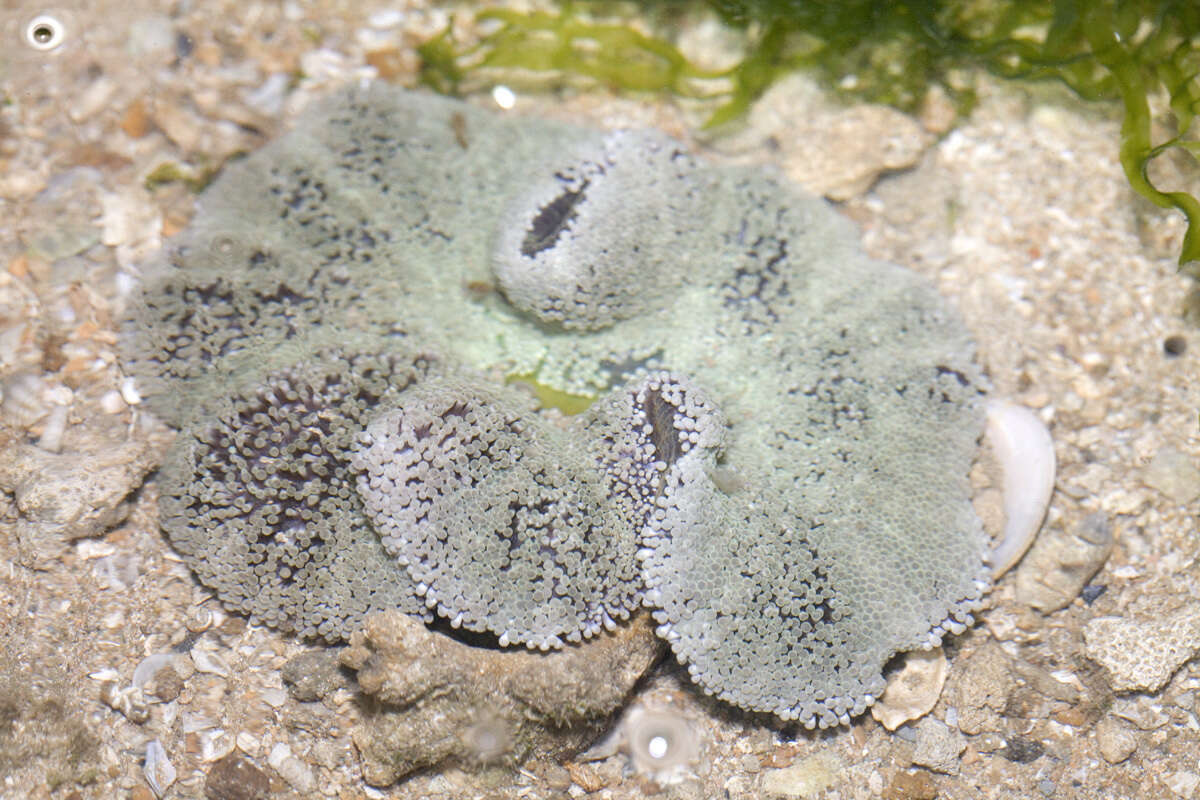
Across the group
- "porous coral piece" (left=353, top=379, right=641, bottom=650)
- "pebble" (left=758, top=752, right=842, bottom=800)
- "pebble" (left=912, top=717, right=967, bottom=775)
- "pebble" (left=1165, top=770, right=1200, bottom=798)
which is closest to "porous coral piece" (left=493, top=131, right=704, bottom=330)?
"porous coral piece" (left=353, top=379, right=641, bottom=650)

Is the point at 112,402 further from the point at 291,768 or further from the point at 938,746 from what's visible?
the point at 938,746

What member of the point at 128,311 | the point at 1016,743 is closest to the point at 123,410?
the point at 128,311

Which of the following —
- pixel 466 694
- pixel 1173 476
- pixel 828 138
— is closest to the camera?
pixel 466 694

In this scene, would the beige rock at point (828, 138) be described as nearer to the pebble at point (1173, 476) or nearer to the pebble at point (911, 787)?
the pebble at point (1173, 476)

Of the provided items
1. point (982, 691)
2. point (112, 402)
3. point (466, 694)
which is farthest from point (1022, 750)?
point (112, 402)

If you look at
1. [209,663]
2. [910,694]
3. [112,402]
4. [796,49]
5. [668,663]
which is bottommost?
[209,663]

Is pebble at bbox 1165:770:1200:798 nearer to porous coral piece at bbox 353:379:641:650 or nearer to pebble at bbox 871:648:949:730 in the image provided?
pebble at bbox 871:648:949:730

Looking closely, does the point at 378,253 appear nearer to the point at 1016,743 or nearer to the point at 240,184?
the point at 240,184
